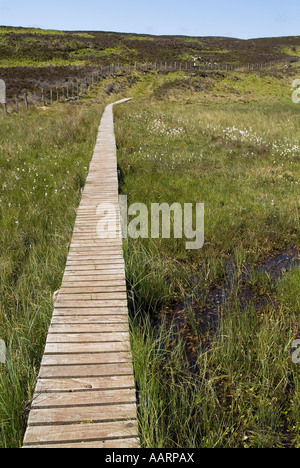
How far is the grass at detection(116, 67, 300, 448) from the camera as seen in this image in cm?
289

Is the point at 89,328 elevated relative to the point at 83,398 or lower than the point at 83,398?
elevated

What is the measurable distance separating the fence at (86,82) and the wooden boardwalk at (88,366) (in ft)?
59.1

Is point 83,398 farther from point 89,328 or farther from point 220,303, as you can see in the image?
point 220,303

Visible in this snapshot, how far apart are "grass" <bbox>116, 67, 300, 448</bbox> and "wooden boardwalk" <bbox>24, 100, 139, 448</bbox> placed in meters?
0.15

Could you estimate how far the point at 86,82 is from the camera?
3378cm

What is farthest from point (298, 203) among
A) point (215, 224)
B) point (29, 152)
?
point (29, 152)

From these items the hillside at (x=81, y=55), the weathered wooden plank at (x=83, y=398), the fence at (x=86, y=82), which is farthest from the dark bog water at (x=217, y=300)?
the hillside at (x=81, y=55)

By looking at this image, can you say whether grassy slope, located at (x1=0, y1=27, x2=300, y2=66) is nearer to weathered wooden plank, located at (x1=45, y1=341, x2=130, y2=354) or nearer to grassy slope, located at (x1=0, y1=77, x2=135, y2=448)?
grassy slope, located at (x1=0, y1=77, x2=135, y2=448)

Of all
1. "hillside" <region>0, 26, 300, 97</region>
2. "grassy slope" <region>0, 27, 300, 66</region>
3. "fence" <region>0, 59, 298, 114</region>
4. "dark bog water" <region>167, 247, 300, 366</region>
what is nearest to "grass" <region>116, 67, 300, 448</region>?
"dark bog water" <region>167, 247, 300, 366</region>

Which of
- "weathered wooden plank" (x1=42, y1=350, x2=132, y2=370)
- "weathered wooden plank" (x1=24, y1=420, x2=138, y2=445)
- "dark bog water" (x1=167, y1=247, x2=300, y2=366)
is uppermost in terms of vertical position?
"weathered wooden plank" (x1=42, y1=350, x2=132, y2=370)

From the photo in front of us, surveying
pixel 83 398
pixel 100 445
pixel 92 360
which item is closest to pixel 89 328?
pixel 92 360

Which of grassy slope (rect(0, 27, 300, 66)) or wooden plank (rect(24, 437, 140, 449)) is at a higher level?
grassy slope (rect(0, 27, 300, 66))

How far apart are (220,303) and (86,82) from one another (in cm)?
3320
